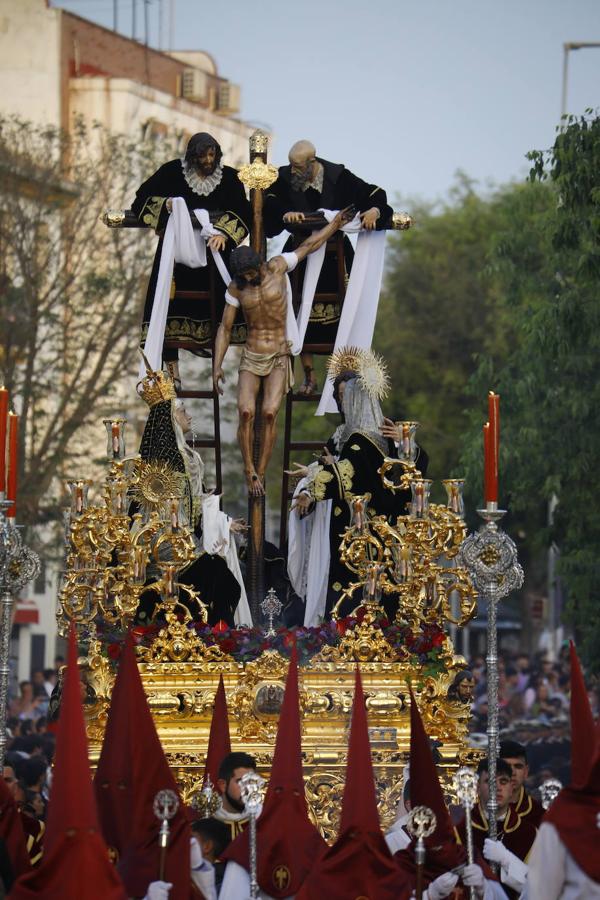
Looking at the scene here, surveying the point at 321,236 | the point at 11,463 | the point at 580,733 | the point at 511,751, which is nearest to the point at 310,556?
the point at 321,236

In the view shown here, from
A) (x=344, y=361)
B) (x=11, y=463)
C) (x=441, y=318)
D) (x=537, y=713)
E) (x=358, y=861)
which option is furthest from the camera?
(x=441, y=318)

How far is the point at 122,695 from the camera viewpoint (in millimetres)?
11359

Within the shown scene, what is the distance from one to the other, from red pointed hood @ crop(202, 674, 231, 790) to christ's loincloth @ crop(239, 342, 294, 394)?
3301 mm

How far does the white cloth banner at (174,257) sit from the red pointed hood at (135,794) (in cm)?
483

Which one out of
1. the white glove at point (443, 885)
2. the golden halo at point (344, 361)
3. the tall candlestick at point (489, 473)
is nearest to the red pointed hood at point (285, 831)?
the white glove at point (443, 885)

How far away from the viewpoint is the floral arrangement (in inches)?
577

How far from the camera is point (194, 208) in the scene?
16156 mm

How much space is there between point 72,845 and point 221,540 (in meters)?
5.75

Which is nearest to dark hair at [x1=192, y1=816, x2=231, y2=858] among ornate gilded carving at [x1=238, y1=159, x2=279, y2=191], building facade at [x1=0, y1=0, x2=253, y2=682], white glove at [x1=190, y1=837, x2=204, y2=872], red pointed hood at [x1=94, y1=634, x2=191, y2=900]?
red pointed hood at [x1=94, y1=634, x2=191, y2=900]

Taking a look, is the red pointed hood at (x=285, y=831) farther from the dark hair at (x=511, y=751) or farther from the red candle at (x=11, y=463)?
the red candle at (x=11, y=463)

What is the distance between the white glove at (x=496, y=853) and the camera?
11742 millimetres

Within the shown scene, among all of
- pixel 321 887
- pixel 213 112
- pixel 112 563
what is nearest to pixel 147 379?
pixel 112 563

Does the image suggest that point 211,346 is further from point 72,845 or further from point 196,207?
point 72,845

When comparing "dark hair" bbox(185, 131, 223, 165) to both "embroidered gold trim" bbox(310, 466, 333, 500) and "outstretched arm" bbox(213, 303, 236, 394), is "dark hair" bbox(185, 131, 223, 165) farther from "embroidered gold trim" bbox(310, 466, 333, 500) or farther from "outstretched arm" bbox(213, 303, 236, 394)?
"embroidered gold trim" bbox(310, 466, 333, 500)
